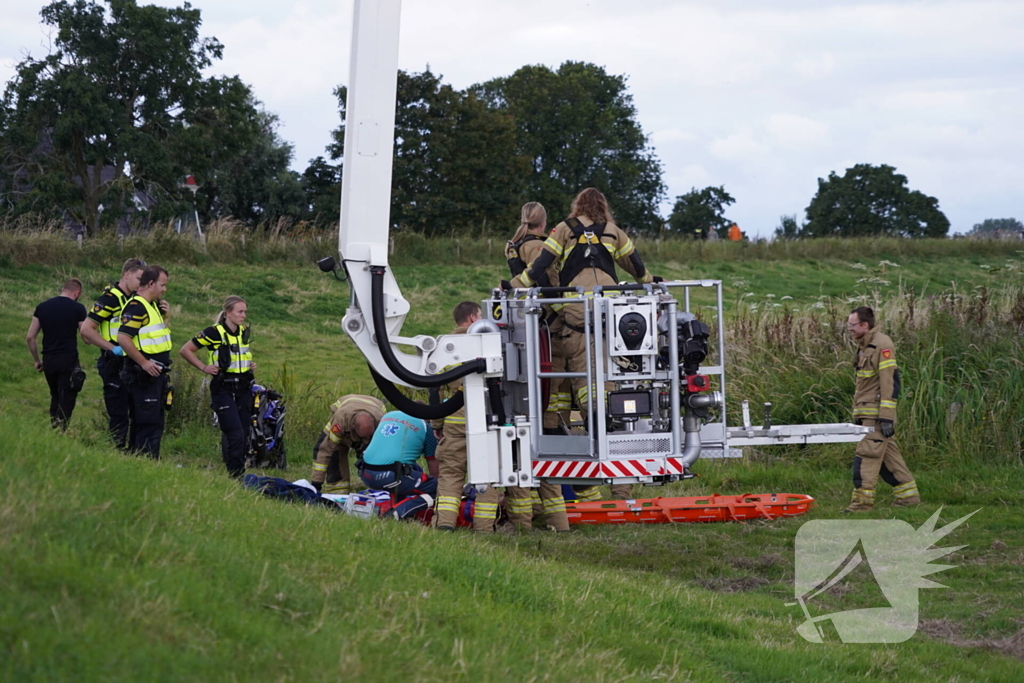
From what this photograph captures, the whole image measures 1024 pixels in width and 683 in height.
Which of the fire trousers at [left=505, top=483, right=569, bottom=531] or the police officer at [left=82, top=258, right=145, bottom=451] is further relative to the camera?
the police officer at [left=82, top=258, right=145, bottom=451]

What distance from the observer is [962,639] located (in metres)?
6.73

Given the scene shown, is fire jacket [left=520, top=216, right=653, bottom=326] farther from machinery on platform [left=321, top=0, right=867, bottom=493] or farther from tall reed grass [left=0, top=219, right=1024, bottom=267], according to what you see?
tall reed grass [left=0, top=219, right=1024, bottom=267]

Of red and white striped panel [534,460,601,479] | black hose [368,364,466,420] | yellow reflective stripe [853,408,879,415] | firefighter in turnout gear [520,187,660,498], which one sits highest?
firefighter in turnout gear [520,187,660,498]

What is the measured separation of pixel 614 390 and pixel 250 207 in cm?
5288

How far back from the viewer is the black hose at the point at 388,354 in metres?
7.74

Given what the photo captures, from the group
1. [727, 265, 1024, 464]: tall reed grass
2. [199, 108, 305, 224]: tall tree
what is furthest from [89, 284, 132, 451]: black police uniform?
[199, 108, 305, 224]: tall tree

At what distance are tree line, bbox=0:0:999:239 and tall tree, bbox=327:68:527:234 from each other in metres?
0.08

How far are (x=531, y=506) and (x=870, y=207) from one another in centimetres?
5931

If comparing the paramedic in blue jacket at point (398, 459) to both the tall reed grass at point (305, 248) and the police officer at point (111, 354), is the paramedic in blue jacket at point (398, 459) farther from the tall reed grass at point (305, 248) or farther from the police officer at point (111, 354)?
the tall reed grass at point (305, 248)

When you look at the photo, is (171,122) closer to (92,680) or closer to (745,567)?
(745,567)

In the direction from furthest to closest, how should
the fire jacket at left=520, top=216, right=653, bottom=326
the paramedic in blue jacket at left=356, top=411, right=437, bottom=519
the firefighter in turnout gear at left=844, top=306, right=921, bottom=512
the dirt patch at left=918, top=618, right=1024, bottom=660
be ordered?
1. the firefighter in turnout gear at left=844, top=306, right=921, bottom=512
2. the paramedic in blue jacket at left=356, top=411, right=437, bottom=519
3. the fire jacket at left=520, top=216, right=653, bottom=326
4. the dirt patch at left=918, top=618, right=1024, bottom=660

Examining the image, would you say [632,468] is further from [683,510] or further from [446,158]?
[446,158]

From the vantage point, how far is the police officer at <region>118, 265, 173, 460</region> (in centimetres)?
977

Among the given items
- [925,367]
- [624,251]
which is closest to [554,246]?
[624,251]
